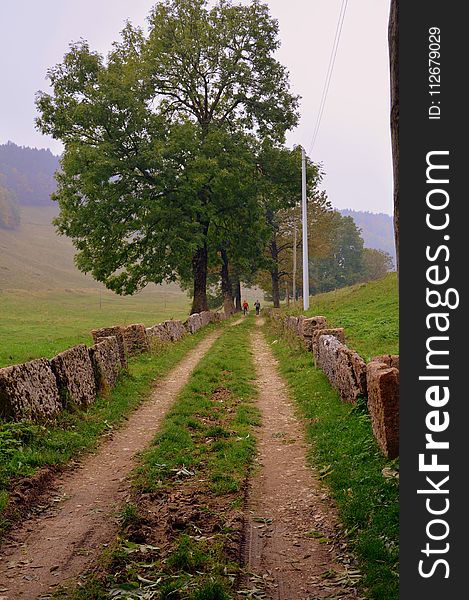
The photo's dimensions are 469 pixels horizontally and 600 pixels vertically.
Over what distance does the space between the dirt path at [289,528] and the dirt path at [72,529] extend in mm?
1536

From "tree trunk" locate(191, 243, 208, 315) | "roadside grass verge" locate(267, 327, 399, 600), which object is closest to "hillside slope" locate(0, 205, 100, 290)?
"tree trunk" locate(191, 243, 208, 315)

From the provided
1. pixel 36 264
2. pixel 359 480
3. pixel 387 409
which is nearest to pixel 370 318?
pixel 387 409

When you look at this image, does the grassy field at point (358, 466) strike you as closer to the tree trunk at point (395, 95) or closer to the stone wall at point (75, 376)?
the tree trunk at point (395, 95)

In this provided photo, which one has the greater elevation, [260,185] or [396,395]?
[260,185]

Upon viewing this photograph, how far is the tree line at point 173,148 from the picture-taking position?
2917 cm

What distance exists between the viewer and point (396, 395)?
24.2 ft

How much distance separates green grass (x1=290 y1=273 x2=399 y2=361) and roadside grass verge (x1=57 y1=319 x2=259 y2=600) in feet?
16.2

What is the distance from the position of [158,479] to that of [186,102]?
31.0 meters

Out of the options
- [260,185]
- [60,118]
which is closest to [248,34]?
A: [260,185]

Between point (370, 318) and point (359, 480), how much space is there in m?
15.6

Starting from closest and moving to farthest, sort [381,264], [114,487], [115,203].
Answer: [114,487], [115,203], [381,264]

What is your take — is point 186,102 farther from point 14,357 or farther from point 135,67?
point 14,357

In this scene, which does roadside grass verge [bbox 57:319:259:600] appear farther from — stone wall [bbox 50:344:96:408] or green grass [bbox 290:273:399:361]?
green grass [bbox 290:273:399:361]

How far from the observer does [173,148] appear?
29531 millimetres
